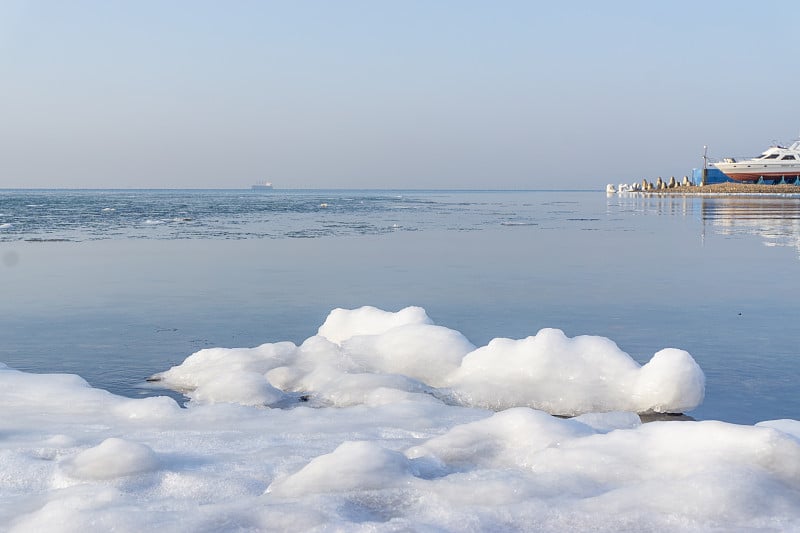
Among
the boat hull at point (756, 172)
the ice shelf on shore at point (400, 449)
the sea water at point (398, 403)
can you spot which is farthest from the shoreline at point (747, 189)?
the ice shelf on shore at point (400, 449)

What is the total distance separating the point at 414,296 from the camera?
1055 centimetres

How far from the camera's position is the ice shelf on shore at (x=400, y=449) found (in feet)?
11.2

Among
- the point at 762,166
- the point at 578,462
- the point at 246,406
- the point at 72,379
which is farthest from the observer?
the point at 762,166

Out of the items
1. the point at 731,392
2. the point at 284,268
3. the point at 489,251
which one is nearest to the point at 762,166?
the point at 489,251

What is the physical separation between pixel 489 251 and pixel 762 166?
69.2 metres

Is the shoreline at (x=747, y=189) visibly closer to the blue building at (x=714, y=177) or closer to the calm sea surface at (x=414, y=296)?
the blue building at (x=714, y=177)

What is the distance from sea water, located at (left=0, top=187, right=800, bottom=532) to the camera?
3529mm

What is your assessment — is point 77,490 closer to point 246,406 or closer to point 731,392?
point 246,406

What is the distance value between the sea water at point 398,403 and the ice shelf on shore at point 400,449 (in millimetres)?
15

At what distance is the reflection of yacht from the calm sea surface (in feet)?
205

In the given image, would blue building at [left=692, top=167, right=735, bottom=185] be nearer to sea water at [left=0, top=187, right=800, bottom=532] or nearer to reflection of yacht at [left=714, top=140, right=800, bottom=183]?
reflection of yacht at [left=714, top=140, right=800, bottom=183]

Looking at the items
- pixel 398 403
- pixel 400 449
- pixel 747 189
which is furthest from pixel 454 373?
pixel 747 189

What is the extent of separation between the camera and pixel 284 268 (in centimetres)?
1392

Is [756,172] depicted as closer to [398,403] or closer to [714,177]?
[714,177]
